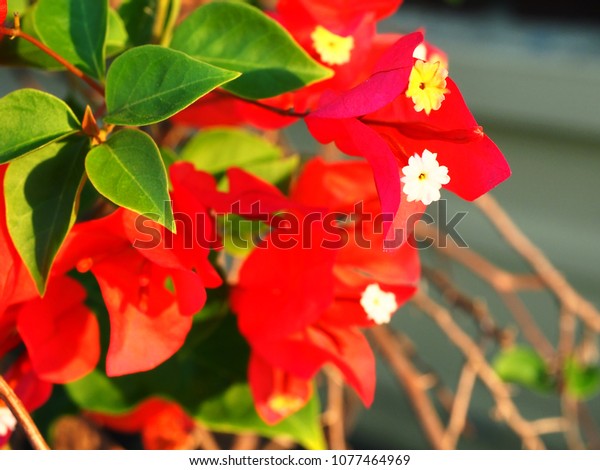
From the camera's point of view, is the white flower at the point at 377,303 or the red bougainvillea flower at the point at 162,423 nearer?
the white flower at the point at 377,303

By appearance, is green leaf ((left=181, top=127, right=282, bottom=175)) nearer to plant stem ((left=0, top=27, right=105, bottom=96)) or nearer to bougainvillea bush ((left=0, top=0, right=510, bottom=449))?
bougainvillea bush ((left=0, top=0, right=510, bottom=449))

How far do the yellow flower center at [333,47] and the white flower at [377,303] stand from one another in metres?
0.15

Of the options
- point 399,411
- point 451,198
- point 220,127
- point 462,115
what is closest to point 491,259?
point 451,198

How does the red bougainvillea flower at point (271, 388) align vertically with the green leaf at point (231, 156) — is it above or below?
below

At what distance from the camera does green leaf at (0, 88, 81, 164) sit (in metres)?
0.34

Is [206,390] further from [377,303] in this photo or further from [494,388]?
[494,388]

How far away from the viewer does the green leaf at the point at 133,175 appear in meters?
0.33

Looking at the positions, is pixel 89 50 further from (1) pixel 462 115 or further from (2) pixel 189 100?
(1) pixel 462 115

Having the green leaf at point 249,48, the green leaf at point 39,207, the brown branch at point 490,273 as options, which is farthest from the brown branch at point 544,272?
the green leaf at point 39,207

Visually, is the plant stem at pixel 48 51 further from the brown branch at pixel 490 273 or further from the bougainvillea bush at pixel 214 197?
the brown branch at pixel 490 273

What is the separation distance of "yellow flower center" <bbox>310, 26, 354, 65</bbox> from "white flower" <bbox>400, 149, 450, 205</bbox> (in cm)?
13

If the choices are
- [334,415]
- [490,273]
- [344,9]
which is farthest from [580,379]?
[344,9]

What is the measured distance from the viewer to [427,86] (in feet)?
1.20

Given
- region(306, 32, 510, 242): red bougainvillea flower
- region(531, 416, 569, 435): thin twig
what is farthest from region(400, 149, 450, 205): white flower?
region(531, 416, 569, 435): thin twig
